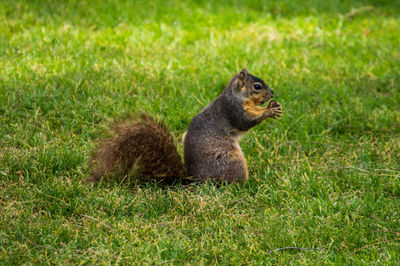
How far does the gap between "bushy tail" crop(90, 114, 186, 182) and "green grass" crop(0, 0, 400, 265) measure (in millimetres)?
117

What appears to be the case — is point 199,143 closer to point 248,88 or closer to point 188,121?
point 248,88

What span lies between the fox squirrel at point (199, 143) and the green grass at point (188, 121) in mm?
127

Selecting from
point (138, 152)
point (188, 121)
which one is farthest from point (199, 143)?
point (188, 121)

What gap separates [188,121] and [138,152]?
47.5 inches

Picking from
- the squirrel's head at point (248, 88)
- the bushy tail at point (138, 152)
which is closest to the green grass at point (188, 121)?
the bushy tail at point (138, 152)

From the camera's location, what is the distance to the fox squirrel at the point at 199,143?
3205mm

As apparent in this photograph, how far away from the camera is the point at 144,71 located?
5043 millimetres

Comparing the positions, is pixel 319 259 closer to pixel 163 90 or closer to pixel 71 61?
pixel 163 90

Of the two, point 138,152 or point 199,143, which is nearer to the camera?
point 138,152

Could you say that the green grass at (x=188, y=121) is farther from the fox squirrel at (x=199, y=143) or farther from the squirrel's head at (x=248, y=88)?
the squirrel's head at (x=248, y=88)

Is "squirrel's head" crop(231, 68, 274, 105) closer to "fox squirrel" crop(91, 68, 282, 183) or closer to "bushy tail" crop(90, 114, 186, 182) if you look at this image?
"fox squirrel" crop(91, 68, 282, 183)

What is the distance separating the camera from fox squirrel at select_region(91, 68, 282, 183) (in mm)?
3205

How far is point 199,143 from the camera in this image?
341cm

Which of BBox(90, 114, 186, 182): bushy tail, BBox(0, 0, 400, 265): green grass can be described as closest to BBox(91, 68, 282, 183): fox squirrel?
BBox(90, 114, 186, 182): bushy tail
